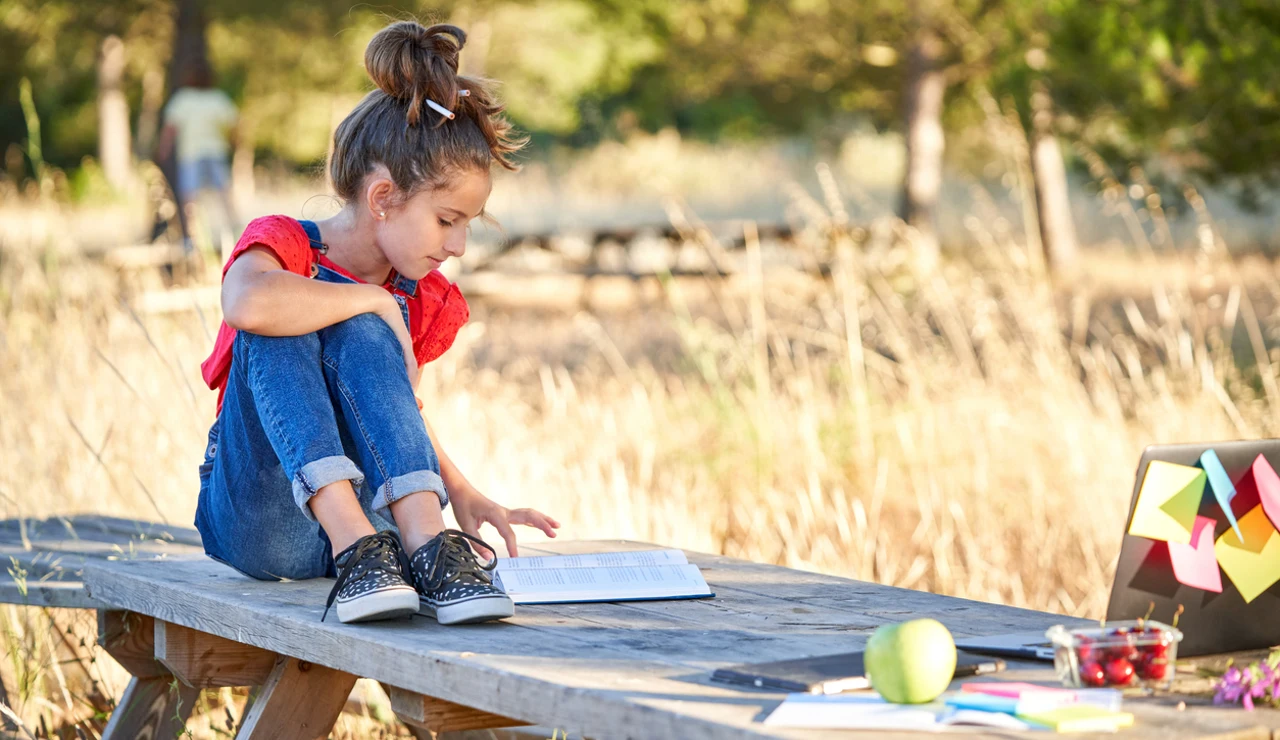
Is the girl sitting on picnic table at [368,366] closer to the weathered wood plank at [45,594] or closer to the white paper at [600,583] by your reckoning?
the white paper at [600,583]

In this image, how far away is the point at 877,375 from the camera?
5543 millimetres

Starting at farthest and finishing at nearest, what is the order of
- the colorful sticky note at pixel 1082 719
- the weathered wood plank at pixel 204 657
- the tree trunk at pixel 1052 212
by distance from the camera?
1. the tree trunk at pixel 1052 212
2. the weathered wood plank at pixel 204 657
3. the colorful sticky note at pixel 1082 719

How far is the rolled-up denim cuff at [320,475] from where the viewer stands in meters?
1.92

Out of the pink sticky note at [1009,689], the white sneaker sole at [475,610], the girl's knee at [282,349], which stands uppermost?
the girl's knee at [282,349]

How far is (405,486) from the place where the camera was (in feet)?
6.43

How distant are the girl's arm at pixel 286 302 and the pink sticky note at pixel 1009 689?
39.9 inches

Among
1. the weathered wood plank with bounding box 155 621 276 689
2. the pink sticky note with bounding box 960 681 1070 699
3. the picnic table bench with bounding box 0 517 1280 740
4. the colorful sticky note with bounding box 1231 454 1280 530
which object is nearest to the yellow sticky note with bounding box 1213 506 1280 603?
the colorful sticky note with bounding box 1231 454 1280 530

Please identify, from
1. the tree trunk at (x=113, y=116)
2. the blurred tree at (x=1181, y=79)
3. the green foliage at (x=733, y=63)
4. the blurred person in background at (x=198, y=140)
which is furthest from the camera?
the tree trunk at (x=113, y=116)

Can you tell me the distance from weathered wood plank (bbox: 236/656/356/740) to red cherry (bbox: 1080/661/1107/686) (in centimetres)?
103

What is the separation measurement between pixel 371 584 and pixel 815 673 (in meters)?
0.60

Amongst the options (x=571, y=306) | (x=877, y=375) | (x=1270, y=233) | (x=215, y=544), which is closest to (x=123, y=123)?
(x=571, y=306)

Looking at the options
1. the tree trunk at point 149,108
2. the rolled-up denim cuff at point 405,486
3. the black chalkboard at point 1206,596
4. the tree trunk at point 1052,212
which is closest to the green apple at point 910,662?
the black chalkboard at point 1206,596

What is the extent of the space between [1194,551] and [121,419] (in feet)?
9.39

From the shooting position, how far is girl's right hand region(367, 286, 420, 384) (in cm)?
204
